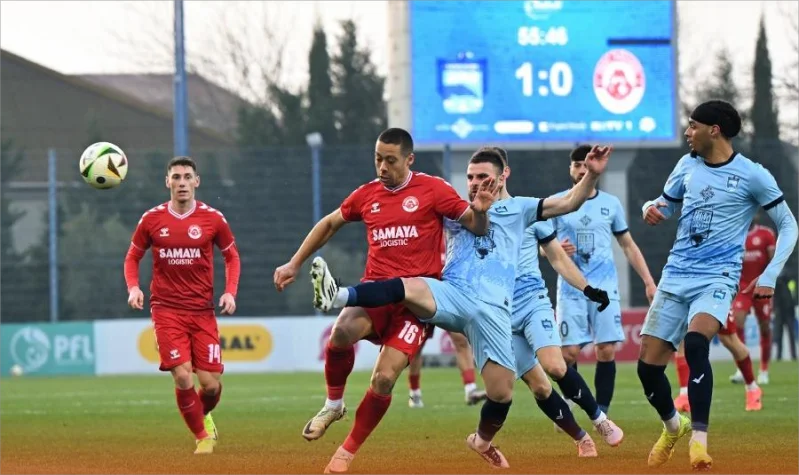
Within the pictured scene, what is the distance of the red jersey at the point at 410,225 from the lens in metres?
9.30

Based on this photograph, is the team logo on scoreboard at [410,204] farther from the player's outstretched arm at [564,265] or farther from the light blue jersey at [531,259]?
the light blue jersey at [531,259]

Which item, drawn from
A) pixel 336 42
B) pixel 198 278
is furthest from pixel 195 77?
pixel 198 278

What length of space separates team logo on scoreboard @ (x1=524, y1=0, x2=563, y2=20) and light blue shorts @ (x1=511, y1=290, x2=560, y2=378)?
16.2m

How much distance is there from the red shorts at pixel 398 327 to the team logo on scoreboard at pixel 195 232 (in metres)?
3.14

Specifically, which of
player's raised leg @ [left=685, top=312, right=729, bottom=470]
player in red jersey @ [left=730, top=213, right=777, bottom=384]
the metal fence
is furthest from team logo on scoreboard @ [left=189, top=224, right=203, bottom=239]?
the metal fence

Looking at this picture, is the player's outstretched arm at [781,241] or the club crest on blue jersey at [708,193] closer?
the player's outstretched arm at [781,241]

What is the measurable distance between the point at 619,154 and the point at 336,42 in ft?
62.9

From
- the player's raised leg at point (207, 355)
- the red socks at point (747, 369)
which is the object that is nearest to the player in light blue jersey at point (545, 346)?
the player's raised leg at point (207, 355)

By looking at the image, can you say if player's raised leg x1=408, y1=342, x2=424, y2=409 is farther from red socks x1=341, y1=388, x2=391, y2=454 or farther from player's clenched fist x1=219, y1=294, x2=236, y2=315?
red socks x1=341, y1=388, x2=391, y2=454

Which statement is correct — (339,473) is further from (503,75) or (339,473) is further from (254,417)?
(503,75)

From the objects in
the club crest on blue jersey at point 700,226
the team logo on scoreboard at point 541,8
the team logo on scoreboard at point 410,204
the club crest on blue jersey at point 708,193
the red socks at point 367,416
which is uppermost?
the team logo on scoreboard at point 541,8

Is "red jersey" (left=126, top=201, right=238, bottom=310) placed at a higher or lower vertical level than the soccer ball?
lower

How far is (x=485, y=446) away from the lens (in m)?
9.62

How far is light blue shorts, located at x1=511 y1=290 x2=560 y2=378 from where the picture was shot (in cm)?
1091
